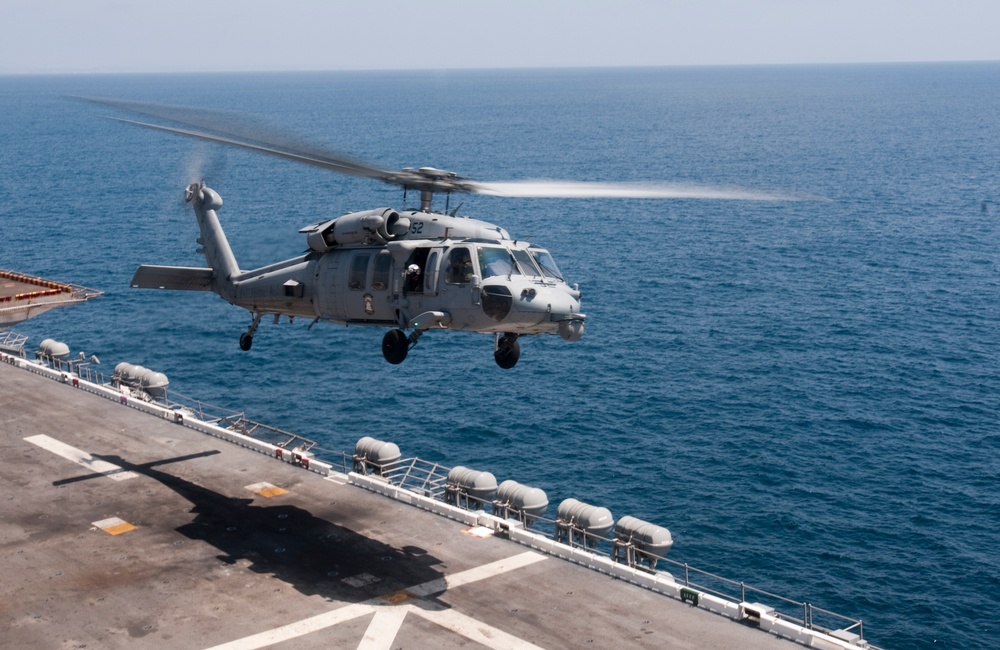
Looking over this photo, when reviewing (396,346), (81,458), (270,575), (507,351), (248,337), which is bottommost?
(81,458)

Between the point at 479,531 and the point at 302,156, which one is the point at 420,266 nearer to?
the point at 302,156

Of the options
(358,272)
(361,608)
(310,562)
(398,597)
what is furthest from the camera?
(310,562)

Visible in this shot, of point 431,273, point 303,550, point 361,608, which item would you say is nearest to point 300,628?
point 361,608

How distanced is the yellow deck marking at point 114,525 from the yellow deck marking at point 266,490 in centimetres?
513

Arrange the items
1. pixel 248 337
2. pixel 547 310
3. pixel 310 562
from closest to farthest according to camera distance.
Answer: pixel 547 310, pixel 310 562, pixel 248 337

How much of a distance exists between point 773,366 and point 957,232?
54038 mm

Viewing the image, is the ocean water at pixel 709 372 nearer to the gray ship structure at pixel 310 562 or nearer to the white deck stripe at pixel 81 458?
the gray ship structure at pixel 310 562

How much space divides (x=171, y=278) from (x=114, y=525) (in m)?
8.87

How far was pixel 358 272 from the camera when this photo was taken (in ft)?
98.0

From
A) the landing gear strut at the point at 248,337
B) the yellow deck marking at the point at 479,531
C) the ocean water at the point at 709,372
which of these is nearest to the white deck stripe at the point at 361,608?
the yellow deck marking at the point at 479,531

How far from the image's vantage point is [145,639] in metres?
27.8

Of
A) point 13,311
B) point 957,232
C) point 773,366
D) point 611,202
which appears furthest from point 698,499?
point 611,202

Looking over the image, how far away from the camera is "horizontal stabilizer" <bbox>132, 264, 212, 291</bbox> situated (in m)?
34.1

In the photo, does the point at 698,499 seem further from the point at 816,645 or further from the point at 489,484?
the point at 816,645
